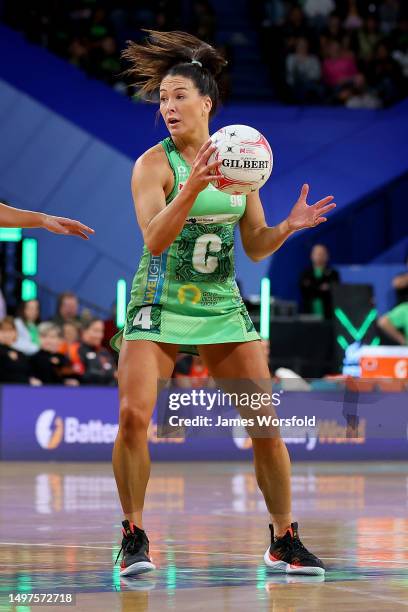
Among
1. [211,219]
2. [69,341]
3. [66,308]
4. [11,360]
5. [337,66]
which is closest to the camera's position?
[211,219]

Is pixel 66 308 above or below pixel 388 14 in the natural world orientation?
below

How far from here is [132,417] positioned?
679cm

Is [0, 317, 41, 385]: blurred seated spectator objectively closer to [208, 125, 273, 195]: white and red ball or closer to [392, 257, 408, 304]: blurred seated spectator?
[392, 257, 408, 304]: blurred seated spectator

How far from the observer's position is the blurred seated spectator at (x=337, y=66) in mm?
23141

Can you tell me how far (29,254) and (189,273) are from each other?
490 inches

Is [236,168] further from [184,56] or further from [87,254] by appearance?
[87,254]

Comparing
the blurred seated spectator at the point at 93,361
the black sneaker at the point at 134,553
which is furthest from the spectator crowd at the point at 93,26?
the black sneaker at the point at 134,553

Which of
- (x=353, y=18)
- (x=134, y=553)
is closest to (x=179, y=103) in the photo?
(x=134, y=553)

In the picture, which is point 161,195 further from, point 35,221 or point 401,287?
point 401,287

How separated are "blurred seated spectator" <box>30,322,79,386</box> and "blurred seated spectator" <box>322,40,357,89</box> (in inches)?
324

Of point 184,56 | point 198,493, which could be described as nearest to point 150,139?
point 198,493

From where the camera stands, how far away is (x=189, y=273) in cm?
706

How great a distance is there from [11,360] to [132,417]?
1002 centimetres

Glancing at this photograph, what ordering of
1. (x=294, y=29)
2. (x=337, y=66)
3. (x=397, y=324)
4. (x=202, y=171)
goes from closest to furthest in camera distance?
(x=202, y=171) < (x=397, y=324) < (x=337, y=66) < (x=294, y=29)
